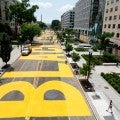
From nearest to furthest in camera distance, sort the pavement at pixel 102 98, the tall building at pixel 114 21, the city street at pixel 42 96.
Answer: the city street at pixel 42 96, the pavement at pixel 102 98, the tall building at pixel 114 21

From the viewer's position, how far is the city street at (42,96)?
19328mm

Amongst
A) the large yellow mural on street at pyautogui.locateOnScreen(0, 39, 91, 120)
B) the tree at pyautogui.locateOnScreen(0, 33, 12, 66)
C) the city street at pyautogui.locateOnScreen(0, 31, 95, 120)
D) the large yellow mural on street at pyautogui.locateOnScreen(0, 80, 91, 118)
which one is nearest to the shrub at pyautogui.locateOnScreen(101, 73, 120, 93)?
the city street at pyautogui.locateOnScreen(0, 31, 95, 120)

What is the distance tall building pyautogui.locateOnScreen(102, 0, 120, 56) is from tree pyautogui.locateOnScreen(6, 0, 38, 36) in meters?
33.2

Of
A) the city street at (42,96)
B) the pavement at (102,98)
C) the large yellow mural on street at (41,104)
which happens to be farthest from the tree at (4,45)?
the pavement at (102,98)

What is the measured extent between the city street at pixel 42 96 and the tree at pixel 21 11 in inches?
1906

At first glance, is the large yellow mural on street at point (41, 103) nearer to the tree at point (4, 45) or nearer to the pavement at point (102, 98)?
the pavement at point (102, 98)

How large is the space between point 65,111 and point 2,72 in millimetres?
17366

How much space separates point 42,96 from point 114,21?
1635 inches

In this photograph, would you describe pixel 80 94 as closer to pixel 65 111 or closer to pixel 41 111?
pixel 65 111

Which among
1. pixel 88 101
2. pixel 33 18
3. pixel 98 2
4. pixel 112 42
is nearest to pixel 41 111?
pixel 88 101

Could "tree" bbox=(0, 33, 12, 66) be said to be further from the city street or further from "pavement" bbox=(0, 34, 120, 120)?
"pavement" bbox=(0, 34, 120, 120)

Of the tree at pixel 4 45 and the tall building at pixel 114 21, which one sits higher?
the tall building at pixel 114 21

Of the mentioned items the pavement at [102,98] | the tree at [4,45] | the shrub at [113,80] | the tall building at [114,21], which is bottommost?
the pavement at [102,98]

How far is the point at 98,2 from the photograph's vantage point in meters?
85.9
